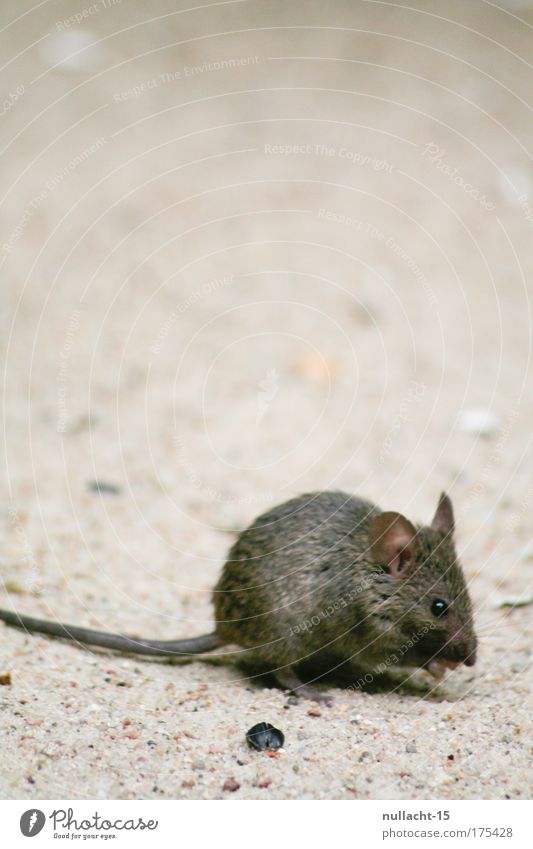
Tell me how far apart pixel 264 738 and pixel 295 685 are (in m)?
0.73

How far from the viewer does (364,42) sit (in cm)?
1246

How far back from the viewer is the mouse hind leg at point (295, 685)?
500 centimetres

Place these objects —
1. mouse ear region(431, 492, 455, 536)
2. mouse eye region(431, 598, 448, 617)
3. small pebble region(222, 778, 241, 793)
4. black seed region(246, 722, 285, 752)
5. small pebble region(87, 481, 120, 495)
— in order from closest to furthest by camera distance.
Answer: small pebble region(222, 778, 241, 793) < black seed region(246, 722, 285, 752) < mouse eye region(431, 598, 448, 617) < mouse ear region(431, 492, 455, 536) < small pebble region(87, 481, 120, 495)

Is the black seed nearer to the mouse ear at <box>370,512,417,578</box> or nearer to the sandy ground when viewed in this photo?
the sandy ground

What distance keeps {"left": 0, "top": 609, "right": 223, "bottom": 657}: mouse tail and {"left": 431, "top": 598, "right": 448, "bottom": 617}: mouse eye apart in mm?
1282

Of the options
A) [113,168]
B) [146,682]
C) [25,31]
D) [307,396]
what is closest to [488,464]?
[307,396]

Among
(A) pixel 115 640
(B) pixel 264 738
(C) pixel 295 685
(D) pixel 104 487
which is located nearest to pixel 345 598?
(C) pixel 295 685

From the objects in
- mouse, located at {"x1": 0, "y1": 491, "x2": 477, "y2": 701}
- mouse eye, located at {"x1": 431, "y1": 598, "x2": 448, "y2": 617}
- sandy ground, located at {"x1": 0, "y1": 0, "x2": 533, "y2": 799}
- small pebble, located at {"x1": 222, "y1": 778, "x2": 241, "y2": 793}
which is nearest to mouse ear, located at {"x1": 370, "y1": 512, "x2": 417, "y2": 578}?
mouse, located at {"x1": 0, "y1": 491, "x2": 477, "y2": 701}

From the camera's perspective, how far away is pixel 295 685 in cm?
511

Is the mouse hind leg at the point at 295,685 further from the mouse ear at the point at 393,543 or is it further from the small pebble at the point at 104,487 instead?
the small pebble at the point at 104,487

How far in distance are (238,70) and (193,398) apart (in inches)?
219

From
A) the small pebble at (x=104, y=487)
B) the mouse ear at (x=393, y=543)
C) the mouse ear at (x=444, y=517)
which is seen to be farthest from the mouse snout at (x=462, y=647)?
the small pebble at (x=104, y=487)

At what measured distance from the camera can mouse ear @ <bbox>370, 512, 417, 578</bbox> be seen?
4.97m

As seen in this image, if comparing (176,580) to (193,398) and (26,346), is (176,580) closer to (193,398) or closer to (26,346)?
(193,398)
